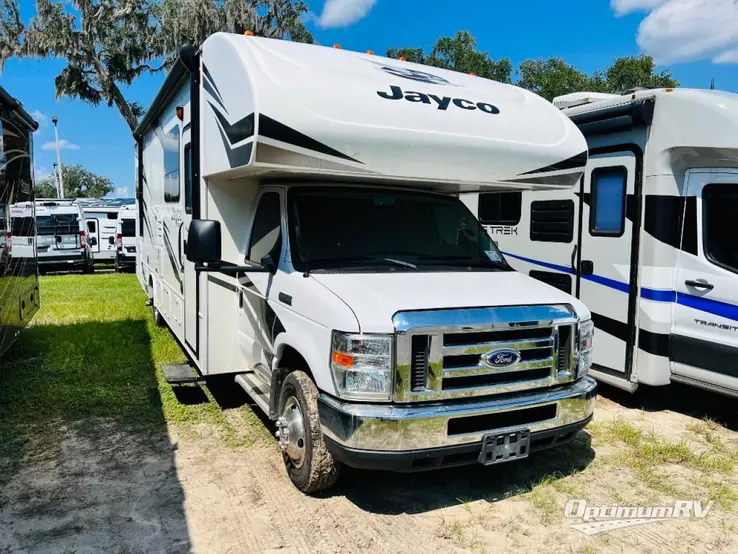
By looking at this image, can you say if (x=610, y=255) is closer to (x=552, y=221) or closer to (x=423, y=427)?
(x=552, y=221)

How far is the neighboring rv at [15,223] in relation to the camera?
620 centimetres

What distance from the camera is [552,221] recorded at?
23.2 feet

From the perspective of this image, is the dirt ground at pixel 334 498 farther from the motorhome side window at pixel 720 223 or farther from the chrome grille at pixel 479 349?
the motorhome side window at pixel 720 223

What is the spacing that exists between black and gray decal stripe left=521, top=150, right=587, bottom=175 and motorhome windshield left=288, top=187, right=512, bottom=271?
74 centimetres

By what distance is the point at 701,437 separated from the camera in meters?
5.41

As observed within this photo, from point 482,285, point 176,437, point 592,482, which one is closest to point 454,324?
point 482,285

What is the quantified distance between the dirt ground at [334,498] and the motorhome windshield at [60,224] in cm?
1463

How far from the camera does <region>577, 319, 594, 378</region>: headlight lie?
416 cm

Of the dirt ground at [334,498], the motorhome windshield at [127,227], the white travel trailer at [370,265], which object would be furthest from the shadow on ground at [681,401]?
the motorhome windshield at [127,227]

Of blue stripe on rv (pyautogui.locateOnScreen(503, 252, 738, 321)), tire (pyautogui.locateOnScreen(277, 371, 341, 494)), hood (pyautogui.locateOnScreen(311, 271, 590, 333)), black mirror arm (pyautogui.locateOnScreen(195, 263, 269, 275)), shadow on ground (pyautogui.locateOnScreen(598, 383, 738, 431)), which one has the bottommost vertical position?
shadow on ground (pyautogui.locateOnScreen(598, 383, 738, 431))

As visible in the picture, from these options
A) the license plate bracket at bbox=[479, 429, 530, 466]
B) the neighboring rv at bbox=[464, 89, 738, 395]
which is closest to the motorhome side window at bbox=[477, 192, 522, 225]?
the neighboring rv at bbox=[464, 89, 738, 395]

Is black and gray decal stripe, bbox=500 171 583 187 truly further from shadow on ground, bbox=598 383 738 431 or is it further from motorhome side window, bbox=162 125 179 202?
motorhome side window, bbox=162 125 179 202

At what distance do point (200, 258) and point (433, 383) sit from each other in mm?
1921

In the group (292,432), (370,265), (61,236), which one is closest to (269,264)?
(370,265)
